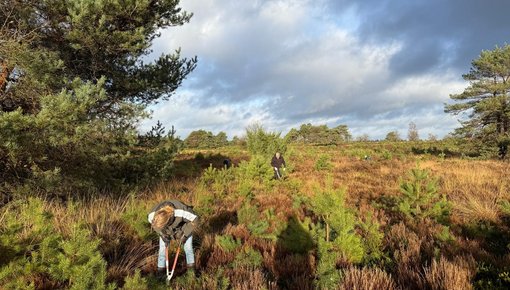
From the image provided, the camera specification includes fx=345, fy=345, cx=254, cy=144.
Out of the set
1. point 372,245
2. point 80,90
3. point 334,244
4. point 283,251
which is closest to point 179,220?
point 283,251

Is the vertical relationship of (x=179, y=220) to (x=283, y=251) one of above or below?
above

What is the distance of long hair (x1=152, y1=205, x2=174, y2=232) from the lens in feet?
13.5

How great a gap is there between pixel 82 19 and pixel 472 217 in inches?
367

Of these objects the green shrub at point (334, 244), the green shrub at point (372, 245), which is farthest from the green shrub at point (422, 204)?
the green shrub at point (334, 244)

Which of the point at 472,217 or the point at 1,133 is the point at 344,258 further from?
the point at 1,133

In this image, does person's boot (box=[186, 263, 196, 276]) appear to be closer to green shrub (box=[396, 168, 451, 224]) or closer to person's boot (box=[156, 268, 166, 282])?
person's boot (box=[156, 268, 166, 282])

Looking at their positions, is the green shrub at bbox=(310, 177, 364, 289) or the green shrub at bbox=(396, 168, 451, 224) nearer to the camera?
the green shrub at bbox=(310, 177, 364, 289)

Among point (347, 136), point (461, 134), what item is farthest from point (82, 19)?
point (347, 136)

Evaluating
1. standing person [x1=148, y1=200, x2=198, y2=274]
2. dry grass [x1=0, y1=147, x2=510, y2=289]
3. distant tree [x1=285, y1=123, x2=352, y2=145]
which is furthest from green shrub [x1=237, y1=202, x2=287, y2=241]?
distant tree [x1=285, y1=123, x2=352, y2=145]

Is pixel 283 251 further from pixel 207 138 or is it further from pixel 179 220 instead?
pixel 207 138

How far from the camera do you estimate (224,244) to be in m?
5.44

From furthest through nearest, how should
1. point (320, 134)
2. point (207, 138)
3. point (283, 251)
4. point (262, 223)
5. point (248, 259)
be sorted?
point (320, 134)
point (207, 138)
point (262, 223)
point (283, 251)
point (248, 259)

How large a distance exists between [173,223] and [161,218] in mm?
361

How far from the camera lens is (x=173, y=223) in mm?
4457
